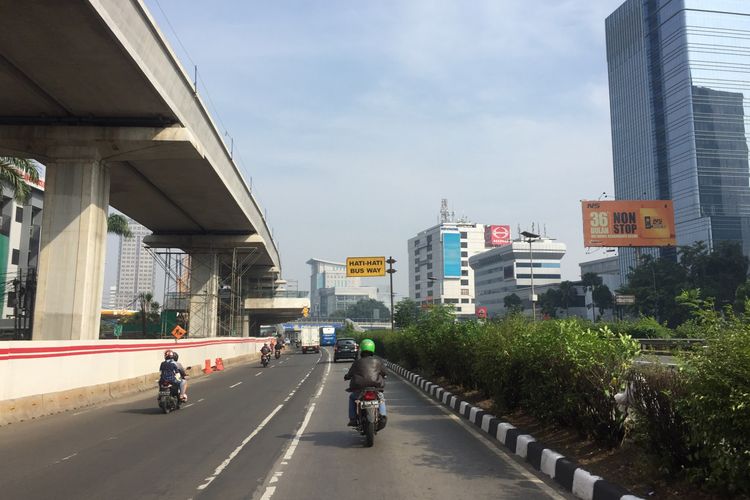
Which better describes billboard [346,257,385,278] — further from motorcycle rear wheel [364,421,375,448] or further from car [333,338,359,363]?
motorcycle rear wheel [364,421,375,448]

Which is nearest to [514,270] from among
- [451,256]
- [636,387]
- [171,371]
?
[451,256]

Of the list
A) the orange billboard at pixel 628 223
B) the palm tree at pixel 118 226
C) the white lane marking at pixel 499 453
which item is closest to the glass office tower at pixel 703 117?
the orange billboard at pixel 628 223

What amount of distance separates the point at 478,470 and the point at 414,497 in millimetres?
1440

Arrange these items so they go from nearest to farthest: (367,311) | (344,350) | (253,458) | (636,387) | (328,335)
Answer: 1. (636,387)
2. (253,458)
3. (344,350)
4. (328,335)
5. (367,311)

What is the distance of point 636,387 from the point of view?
5898 millimetres

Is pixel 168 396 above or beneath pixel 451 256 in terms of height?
beneath

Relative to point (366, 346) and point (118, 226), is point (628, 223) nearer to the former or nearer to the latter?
point (118, 226)

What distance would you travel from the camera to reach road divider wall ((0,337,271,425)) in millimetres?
11586

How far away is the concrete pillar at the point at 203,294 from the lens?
44125 mm

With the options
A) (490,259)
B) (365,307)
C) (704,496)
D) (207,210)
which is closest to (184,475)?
(704,496)

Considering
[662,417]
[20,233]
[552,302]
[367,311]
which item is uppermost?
[20,233]

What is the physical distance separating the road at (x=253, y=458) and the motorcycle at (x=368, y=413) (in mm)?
219

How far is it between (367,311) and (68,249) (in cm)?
16172

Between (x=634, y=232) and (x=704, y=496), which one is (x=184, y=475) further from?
(x=634, y=232)
